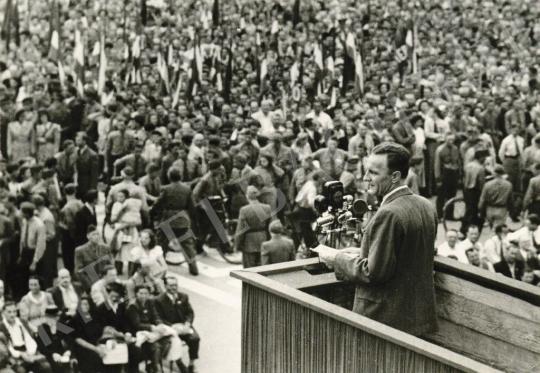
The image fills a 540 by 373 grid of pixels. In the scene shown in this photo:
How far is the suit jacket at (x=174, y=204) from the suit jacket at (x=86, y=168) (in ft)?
6.64

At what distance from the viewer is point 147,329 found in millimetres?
12625

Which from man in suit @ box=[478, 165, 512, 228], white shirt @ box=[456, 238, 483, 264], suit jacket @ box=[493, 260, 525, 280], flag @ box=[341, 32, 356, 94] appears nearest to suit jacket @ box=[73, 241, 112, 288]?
white shirt @ box=[456, 238, 483, 264]

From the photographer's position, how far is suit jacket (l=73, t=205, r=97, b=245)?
50.7 ft

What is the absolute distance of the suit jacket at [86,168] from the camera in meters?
17.8

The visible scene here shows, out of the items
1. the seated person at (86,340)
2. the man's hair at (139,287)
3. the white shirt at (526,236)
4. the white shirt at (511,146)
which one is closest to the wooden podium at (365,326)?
the seated person at (86,340)

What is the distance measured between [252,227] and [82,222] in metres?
2.61

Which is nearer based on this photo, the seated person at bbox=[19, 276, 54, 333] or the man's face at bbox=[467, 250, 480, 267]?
the seated person at bbox=[19, 276, 54, 333]

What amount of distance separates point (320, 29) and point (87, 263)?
56.7 ft

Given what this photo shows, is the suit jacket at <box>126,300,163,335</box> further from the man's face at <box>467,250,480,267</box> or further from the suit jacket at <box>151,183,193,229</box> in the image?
the man's face at <box>467,250,480,267</box>

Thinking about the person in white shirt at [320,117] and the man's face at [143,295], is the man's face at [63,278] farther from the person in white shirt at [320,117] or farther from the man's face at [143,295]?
the person in white shirt at [320,117]

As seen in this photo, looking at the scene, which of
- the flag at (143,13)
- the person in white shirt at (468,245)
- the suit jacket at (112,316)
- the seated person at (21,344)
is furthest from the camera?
the flag at (143,13)

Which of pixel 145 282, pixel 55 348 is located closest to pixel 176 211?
pixel 145 282

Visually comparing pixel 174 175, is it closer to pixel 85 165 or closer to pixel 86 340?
pixel 85 165

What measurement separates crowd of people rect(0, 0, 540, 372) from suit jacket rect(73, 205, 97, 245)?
0.07 ft
